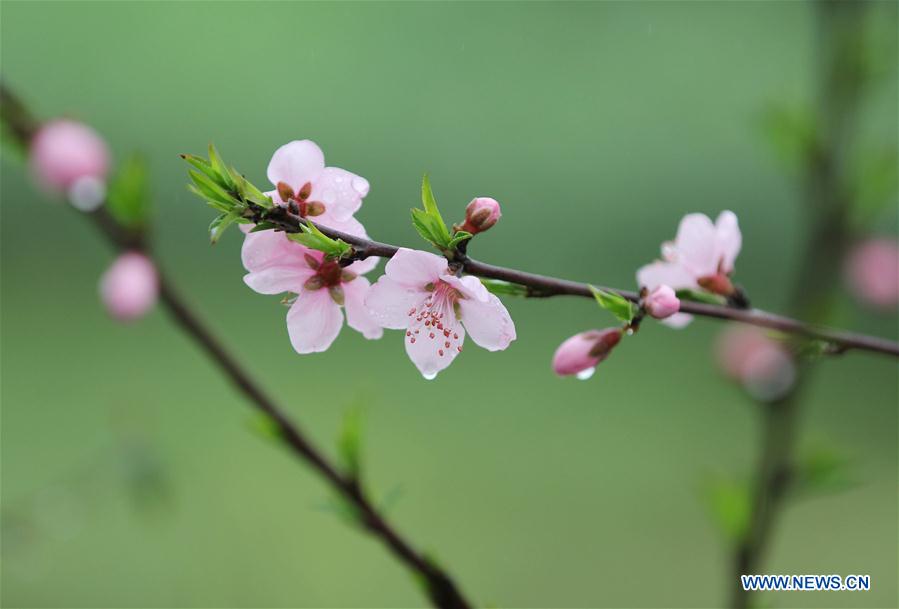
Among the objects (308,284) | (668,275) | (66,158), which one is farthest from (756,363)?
(66,158)

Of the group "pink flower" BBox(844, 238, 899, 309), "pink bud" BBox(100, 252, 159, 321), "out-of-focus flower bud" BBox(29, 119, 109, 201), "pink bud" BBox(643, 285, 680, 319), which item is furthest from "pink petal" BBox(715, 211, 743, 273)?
"pink flower" BBox(844, 238, 899, 309)

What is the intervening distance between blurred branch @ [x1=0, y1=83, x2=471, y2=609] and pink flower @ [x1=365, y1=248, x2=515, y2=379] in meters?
0.13

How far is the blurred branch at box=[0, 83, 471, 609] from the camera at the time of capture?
0.58 m

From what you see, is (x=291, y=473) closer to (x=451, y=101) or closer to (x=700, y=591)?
(x=700, y=591)

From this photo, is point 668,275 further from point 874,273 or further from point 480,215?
point 874,273

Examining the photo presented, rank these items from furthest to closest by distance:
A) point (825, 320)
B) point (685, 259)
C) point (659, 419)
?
point (659, 419) → point (825, 320) → point (685, 259)

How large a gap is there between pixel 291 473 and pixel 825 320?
176 centimetres

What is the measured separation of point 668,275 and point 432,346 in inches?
7.1

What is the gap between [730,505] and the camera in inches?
31.0

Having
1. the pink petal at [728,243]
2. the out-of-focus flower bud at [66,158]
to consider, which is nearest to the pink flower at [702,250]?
the pink petal at [728,243]

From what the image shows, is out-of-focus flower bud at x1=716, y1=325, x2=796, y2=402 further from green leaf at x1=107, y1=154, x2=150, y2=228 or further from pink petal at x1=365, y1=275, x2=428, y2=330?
green leaf at x1=107, y1=154, x2=150, y2=228

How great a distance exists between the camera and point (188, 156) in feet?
1.46

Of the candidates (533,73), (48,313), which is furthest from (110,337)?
(533,73)

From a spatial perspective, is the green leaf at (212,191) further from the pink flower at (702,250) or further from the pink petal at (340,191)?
the pink flower at (702,250)
